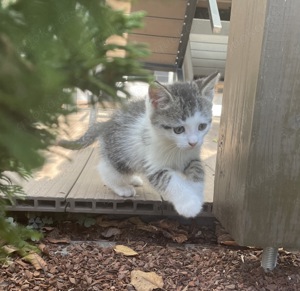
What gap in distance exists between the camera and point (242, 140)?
154cm

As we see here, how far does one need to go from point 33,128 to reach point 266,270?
51.2 inches

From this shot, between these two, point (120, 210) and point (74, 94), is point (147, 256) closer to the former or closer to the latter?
point (120, 210)

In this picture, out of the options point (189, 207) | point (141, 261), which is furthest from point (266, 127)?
point (141, 261)

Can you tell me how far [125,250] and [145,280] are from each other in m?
0.25

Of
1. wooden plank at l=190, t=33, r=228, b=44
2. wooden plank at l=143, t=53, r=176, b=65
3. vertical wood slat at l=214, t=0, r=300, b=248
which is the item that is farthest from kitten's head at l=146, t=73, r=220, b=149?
wooden plank at l=190, t=33, r=228, b=44

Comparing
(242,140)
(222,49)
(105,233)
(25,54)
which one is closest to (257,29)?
(242,140)

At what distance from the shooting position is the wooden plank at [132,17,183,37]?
3.57 meters

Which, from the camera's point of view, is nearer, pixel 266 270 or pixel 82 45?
pixel 82 45

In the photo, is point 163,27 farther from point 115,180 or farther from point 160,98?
point 115,180

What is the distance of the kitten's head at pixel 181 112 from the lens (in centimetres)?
197

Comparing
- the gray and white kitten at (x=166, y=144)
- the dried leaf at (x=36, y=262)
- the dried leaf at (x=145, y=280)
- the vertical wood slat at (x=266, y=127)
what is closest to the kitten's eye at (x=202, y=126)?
the gray and white kitten at (x=166, y=144)

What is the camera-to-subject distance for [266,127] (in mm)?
1445

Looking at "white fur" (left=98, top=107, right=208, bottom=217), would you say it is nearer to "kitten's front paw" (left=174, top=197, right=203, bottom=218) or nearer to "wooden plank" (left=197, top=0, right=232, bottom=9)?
"kitten's front paw" (left=174, top=197, right=203, bottom=218)

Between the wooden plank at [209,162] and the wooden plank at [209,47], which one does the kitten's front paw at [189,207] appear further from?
the wooden plank at [209,47]
